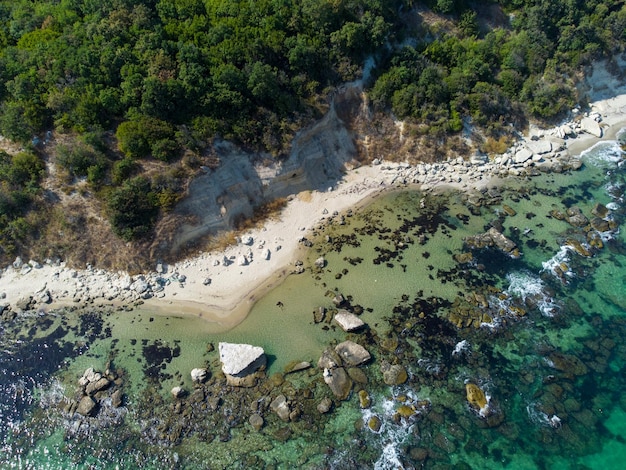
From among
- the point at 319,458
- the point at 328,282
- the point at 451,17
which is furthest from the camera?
the point at 451,17

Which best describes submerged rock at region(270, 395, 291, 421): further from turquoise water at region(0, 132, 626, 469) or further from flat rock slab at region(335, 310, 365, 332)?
flat rock slab at region(335, 310, 365, 332)

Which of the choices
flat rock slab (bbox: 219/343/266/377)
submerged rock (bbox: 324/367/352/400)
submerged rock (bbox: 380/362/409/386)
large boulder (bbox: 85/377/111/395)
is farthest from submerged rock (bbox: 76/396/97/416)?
submerged rock (bbox: 380/362/409/386)

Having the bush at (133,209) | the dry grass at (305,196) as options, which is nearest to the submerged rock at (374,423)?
the dry grass at (305,196)

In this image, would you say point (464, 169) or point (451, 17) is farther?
point (451, 17)

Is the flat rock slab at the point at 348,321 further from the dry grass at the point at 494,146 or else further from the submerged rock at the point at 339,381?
the dry grass at the point at 494,146

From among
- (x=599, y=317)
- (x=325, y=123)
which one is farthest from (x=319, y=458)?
(x=325, y=123)

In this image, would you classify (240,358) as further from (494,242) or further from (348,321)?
(494,242)

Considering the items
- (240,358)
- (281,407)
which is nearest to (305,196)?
(240,358)

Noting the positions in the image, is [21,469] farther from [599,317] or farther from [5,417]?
[599,317]
